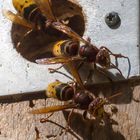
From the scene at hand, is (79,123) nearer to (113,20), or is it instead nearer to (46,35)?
(113,20)

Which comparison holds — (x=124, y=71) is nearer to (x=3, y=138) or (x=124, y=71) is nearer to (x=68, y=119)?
(x=68, y=119)

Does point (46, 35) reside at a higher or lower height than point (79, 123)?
higher

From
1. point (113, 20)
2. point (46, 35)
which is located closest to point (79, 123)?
point (113, 20)

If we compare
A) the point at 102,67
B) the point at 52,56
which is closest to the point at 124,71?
the point at 102,67

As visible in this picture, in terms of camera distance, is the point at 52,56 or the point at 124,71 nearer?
the point at 124,71

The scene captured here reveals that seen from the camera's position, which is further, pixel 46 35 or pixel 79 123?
pixel 46 35

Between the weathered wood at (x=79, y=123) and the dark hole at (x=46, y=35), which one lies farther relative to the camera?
the dark hole at (x=46, y=35)
